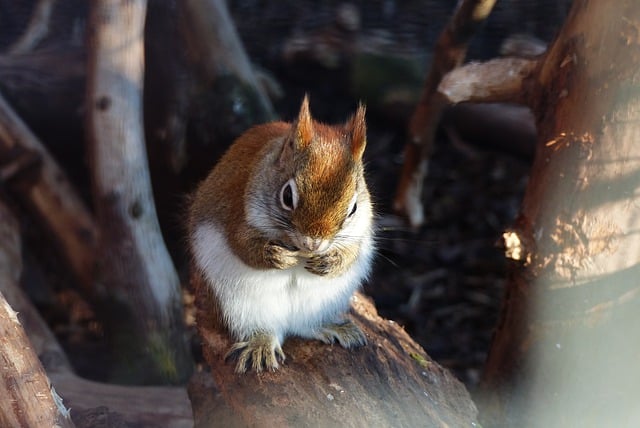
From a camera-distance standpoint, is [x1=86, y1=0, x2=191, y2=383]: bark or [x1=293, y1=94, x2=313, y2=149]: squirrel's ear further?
[x1=86, y1=0, x2=191, y2=383]: bark

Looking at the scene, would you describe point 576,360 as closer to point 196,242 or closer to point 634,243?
point 634,243

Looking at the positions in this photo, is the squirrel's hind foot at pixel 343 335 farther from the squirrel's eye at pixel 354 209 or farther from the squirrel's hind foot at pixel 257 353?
the squirrel's eye at pixel 354 209

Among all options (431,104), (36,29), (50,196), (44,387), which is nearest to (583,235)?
(431,104)

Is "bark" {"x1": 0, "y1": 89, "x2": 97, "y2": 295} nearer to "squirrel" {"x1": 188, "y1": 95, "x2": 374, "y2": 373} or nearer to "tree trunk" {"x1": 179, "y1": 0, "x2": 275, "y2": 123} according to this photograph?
"tree trunk" {"x1": 179, "y1": 0, "x2": 275, "y2": 123}

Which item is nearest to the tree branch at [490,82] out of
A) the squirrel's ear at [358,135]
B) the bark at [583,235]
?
the bark at [583,235]

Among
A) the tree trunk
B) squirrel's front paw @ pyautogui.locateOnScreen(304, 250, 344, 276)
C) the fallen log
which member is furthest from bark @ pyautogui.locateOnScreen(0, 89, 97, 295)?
squirrel's front paw @ pyautogui.locateOnScreen(304, 250, 344, 276)
